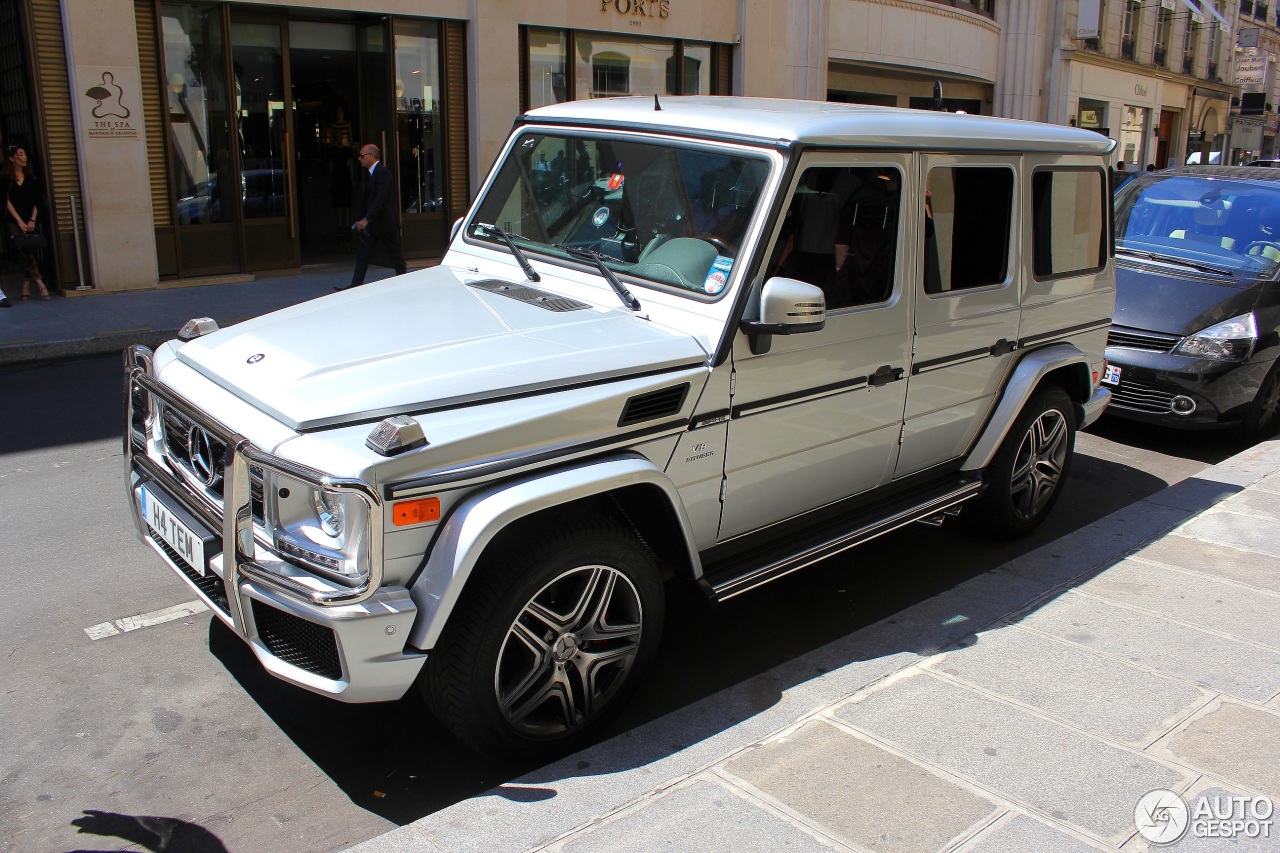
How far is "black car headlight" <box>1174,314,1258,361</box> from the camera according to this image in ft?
24.1

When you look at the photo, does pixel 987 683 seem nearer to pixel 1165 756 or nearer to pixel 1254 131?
pixel 1165 756

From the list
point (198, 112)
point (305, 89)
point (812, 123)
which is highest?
point (305, 89)

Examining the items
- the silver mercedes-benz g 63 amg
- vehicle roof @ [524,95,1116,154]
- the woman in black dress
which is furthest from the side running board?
the woman in black dress

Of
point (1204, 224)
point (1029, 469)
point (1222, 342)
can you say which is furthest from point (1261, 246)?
point (1029, 469)

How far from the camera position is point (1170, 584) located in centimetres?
485

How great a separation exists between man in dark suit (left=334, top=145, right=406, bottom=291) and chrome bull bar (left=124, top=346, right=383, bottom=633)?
886 cm

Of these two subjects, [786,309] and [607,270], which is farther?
[607,270]

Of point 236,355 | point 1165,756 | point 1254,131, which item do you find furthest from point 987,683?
point 1254,131

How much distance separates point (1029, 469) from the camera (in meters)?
5.39

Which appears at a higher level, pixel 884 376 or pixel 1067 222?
pixel 1067 222

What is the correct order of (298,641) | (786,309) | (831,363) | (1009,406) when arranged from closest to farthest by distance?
1. (298,641)
2. (786,309)
3. (831,363)
4. (1009,406)

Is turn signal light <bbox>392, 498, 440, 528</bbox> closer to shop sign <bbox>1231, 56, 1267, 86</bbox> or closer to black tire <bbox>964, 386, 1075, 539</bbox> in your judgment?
black tire <bbox>964, 386, 1075, 539</bbox>

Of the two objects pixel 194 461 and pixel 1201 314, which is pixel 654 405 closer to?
pixel 194 461

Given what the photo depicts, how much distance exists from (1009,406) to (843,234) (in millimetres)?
1473
